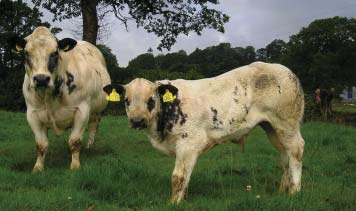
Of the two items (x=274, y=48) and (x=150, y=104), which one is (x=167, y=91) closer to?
(x=150, y=104)

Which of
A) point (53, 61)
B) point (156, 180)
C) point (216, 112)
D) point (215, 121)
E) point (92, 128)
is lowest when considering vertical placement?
point (156, 180)

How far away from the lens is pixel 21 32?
5041 centimetres

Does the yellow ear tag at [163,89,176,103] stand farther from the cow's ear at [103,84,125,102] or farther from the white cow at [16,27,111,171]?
the white cow at [16,27,111,171]

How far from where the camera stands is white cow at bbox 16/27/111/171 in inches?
310

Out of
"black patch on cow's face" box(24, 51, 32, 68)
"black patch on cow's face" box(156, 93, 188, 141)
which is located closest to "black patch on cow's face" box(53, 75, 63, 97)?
"black patch on cow's face" box(24, 51, 32, 68)

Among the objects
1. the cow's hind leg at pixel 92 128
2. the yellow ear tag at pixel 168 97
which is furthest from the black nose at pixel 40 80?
the cow's hind leg at pixel 92 128

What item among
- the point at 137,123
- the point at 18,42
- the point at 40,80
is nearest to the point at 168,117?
the point at 137,123

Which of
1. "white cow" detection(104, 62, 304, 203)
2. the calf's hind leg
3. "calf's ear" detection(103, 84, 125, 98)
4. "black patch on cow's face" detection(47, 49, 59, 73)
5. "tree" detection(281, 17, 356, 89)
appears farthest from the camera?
"tree" detection(281, 17, 356, 89)

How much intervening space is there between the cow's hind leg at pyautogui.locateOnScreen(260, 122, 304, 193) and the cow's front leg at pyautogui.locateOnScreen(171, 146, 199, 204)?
1.46 m

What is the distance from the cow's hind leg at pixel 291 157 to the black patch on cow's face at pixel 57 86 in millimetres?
3574

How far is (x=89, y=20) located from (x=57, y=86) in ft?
58.3

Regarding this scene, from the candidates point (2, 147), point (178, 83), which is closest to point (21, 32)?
point (2, 147)

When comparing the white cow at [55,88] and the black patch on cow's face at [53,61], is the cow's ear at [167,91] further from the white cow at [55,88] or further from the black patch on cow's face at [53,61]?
the black patch on cow's face at [53,61]

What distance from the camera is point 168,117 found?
661 cm
